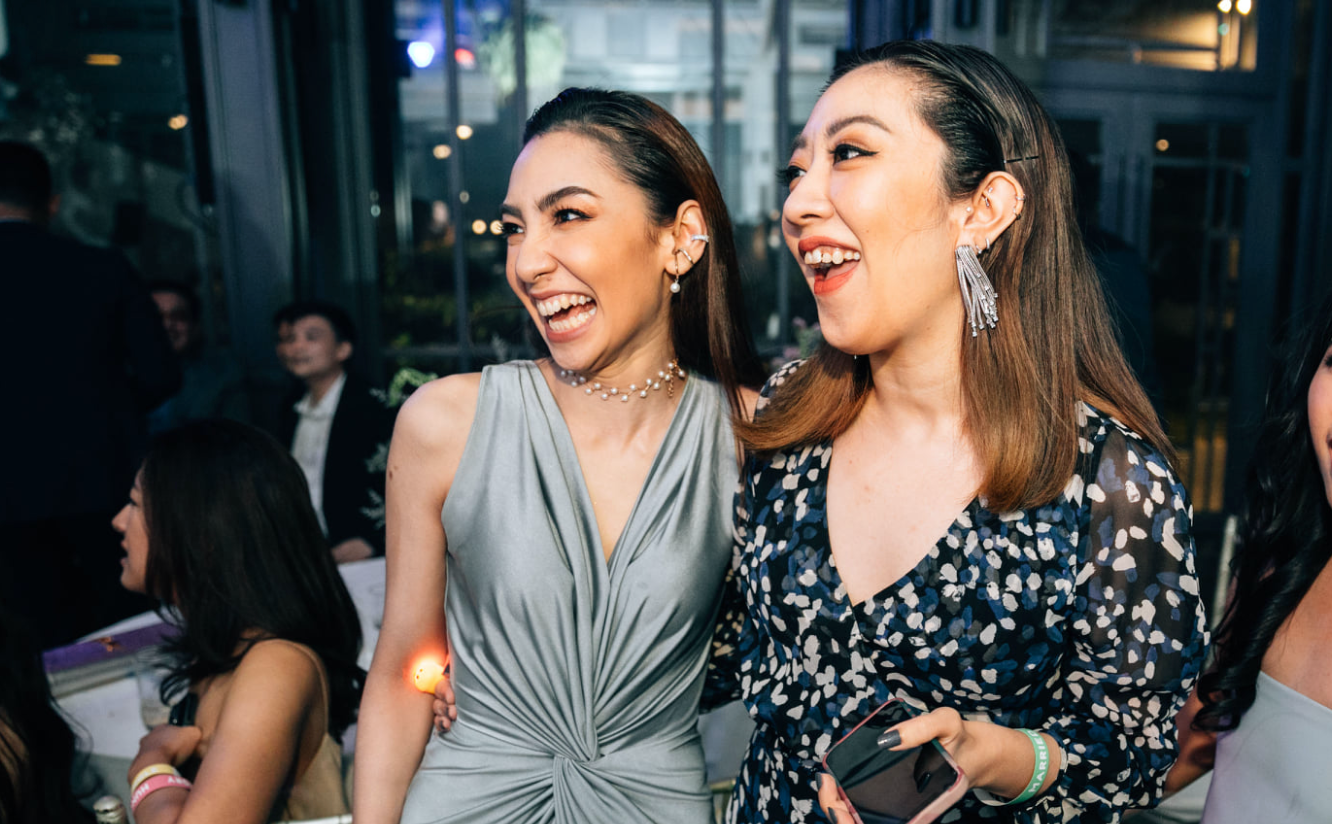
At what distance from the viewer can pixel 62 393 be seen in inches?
113

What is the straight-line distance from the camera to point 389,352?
4.20 m

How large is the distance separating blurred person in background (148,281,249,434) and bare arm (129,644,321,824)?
2391mm

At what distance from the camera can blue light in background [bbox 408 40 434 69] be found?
13.2 ft

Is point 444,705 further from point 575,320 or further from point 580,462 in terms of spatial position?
point 575,320

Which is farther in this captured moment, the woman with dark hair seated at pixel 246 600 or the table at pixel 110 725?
the table at pixel 110 725

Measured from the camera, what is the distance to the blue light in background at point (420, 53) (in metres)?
4.02

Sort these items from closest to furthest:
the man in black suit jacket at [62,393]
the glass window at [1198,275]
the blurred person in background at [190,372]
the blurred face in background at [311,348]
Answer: the man in black suit jacket at [62,393]
the blurred face in background at [311,348]
the blurred person in background at [190,372]
the glass window at [1198,275]

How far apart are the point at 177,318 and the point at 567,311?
310 centimetres

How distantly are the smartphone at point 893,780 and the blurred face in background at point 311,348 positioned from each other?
9.59 ft

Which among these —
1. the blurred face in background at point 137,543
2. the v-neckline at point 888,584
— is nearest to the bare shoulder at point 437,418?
the v-neckline at point 888,584

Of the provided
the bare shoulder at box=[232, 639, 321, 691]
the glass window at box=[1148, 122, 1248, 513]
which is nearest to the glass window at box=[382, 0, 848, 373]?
the glass window at box=[1148, 122, 1248, 513]

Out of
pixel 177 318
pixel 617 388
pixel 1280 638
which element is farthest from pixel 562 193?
pixel 177 318

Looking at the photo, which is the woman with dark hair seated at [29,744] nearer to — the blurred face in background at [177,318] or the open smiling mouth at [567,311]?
the open smiling mouth at [567,311]

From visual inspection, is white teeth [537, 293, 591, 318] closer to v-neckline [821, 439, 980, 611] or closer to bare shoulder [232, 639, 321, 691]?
v-neckline [821, 439, 980, 611]
